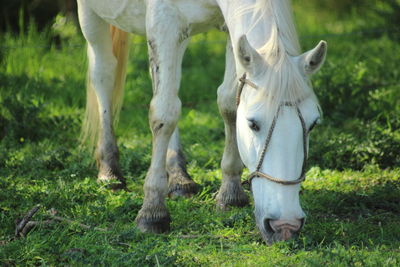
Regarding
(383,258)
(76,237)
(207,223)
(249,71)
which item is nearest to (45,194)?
(76,237)

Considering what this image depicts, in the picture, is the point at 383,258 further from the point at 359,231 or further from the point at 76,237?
the point at 76,237

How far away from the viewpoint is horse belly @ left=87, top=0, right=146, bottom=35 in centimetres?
456

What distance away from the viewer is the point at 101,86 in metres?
5.42

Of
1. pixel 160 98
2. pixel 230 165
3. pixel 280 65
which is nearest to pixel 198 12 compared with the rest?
pixel 160 98

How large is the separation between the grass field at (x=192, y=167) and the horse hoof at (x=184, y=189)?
0.37ft

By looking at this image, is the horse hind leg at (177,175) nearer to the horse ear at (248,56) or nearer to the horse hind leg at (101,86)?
the horse hind leg at (101,86)

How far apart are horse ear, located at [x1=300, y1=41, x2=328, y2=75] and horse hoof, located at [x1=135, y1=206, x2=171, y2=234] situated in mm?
1312

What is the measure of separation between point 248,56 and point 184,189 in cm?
174

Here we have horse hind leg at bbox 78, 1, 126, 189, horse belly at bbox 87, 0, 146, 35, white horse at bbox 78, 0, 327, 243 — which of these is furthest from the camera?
horse hind leg at bbox 78, 1, 126, 189

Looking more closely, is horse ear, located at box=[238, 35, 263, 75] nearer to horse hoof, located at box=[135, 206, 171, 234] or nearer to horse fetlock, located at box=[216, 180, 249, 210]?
horse hoof, located at box=[135, 206, 171, 234]

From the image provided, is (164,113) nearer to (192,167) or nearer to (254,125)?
(254,125)

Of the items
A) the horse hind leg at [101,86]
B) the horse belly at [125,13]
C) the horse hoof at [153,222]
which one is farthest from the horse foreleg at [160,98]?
the horse hind leg at [101,86]

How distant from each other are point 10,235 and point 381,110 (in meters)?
3.87

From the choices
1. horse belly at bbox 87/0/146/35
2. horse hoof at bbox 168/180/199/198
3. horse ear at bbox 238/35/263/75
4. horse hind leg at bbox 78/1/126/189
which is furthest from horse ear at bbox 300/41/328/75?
horse hind leg at bbox 78/1/126/189
